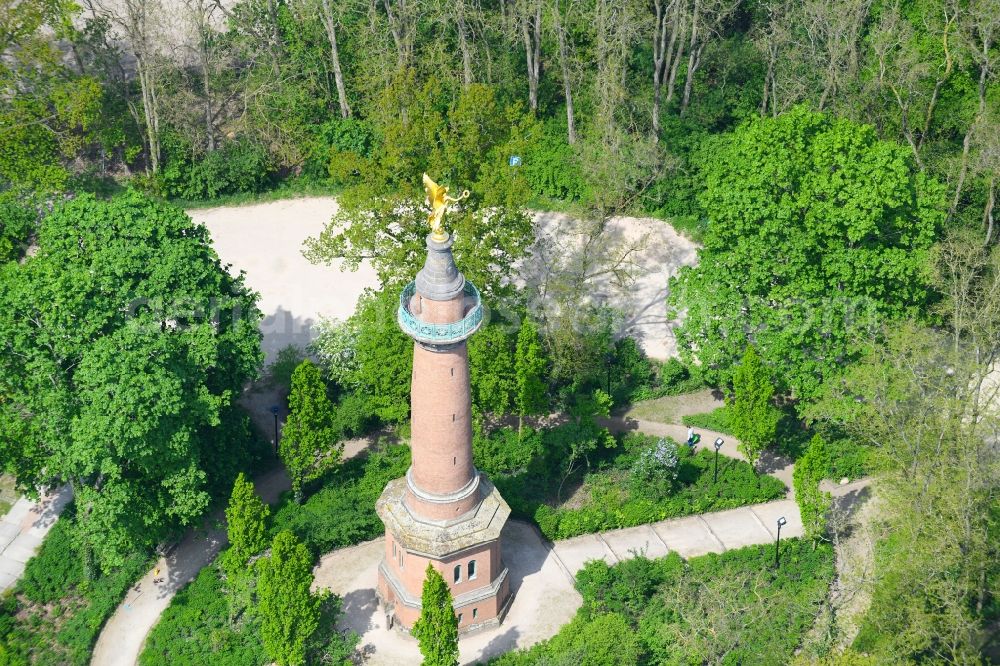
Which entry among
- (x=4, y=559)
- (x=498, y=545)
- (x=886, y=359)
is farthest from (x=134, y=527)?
(x=886, y=359)

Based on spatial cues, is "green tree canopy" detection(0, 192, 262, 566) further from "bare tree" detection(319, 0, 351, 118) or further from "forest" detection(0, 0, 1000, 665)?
"bare tree" detection(319, 0, 351, 118)

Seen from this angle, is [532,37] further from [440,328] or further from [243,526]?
[440,328]

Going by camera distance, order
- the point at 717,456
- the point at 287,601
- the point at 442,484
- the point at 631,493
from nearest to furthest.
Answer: the point at 287,601 → the point at 442,484 → the point at 631,493 → the point at 717,456

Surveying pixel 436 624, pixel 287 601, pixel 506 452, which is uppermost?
pixel 287 601

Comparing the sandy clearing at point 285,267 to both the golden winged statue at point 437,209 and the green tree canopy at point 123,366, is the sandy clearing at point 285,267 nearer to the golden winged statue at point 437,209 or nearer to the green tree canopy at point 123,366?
the green tree canopy at point 123,366

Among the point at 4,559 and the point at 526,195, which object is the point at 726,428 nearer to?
the point at 526,195

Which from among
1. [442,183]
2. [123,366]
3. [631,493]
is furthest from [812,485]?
[123,366]

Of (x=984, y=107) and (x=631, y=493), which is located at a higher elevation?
(x=984, y=107)

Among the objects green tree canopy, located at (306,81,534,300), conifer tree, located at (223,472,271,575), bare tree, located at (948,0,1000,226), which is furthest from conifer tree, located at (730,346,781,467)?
conifer tree, located at (223,472,271,575)
